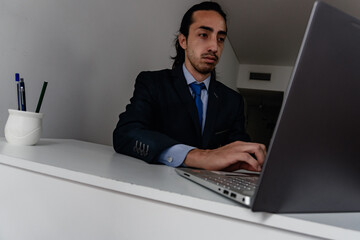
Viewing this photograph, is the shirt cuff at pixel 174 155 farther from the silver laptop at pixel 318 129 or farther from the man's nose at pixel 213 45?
the man's nose at pixel 213 45

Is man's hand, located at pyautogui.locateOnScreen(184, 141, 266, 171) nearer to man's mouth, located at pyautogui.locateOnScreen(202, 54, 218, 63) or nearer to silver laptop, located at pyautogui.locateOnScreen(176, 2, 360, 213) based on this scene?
silver laptop, located at pyautogui.locateOnScreen(176, 2, 360, 213)

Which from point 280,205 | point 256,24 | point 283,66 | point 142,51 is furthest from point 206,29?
point 283,66

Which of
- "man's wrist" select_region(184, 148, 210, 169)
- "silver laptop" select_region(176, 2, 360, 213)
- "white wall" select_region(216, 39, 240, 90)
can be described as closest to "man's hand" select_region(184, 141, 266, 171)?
"man's wrist" select_region(184, 148, 210, 169)

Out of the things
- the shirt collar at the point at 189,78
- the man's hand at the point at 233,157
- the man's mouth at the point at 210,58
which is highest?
the man's mouth at the point at 210,58

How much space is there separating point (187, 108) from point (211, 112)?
14 cm

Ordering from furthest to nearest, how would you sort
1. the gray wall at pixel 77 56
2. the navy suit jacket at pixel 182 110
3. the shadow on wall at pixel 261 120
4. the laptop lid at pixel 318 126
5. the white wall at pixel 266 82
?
1. the shadow on wall at pixel 261 120
2. the white wall at pixel 266 82
3. the navy suit jacket at pixel 182 110
4. the gray wall at pixel 77 56
5. the laptop lid at pixel 318 126

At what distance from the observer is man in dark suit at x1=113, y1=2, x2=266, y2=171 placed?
92 centimetres

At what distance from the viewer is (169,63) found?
7.71ft

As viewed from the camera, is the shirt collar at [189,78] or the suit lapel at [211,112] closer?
the suit lapel at [211,112]

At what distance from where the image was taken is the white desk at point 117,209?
0.43m

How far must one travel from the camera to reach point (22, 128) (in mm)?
827

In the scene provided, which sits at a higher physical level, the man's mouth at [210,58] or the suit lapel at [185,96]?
the man's mouth at [210,58]

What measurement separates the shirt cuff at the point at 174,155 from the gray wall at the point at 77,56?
0.54 metres

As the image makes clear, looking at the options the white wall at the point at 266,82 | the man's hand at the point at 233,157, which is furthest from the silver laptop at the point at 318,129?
the white wall at the point at 266,82
